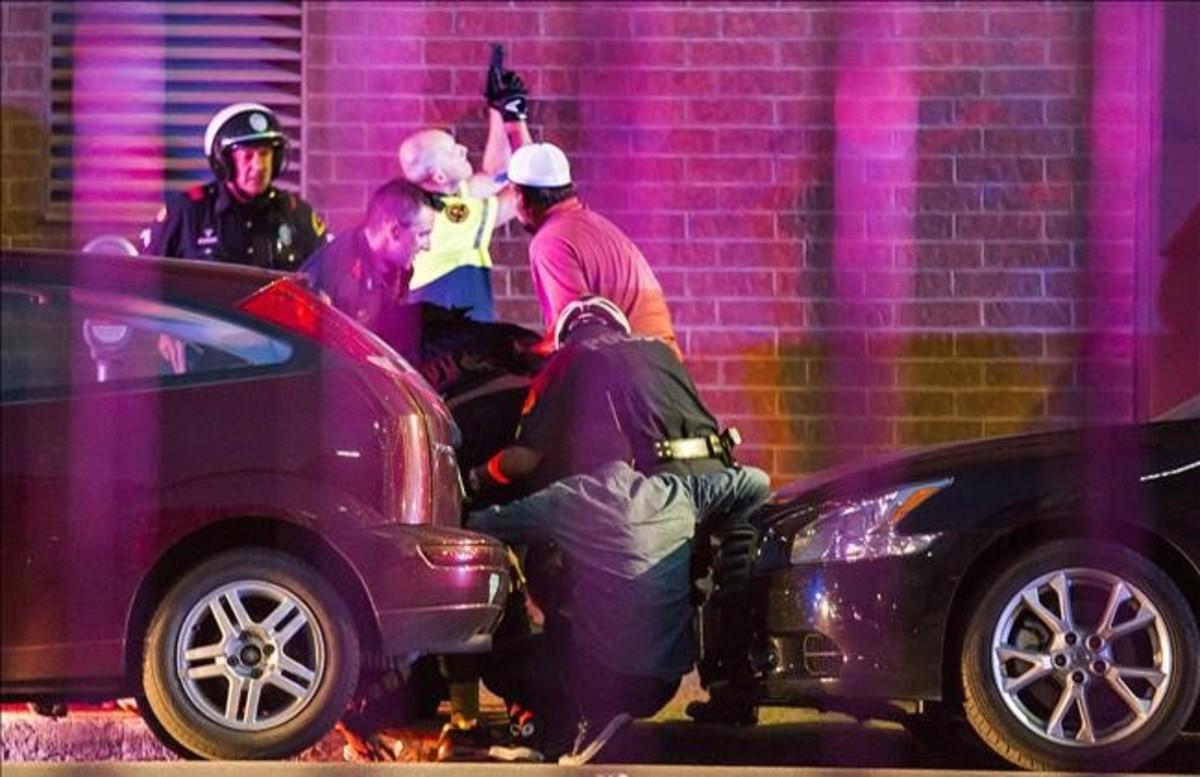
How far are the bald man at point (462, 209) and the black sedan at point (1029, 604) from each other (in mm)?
3181

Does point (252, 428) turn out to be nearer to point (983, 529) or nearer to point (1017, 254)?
point (983, 529)

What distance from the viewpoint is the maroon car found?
22.8 ft

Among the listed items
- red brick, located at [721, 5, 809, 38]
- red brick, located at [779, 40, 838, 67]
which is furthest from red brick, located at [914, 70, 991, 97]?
red brick, located at [721, 5, 809, 38]

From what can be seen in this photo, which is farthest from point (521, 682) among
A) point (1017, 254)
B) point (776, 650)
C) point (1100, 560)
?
point (1017, 254)

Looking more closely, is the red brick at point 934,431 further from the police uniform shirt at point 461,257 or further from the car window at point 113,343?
the car window at point 113,343

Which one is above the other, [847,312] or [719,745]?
[847,312]

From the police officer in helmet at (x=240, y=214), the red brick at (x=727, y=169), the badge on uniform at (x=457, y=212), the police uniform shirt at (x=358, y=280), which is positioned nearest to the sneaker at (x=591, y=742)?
the police uniform shirt at (x=358, y=280)

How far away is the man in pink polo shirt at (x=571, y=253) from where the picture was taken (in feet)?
30.9

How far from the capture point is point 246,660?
698 cm

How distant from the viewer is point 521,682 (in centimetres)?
793

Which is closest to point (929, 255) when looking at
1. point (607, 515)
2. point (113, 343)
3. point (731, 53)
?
point (731, 53)

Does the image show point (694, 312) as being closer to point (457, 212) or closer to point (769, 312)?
point (769, 312)

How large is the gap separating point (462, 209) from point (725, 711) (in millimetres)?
3418

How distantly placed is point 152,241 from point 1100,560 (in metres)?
4.41
